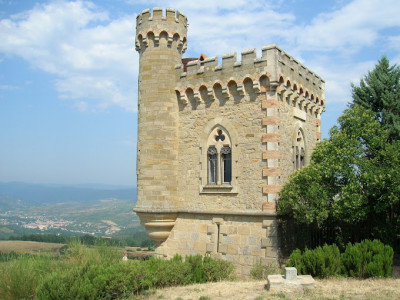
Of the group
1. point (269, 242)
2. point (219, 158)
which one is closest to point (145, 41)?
point (219, 158)

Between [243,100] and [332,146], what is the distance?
12.7 ft

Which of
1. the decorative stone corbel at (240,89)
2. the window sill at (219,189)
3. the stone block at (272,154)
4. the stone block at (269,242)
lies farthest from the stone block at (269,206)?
the decorative stone corbel at (240,89)

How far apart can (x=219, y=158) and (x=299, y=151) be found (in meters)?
3.82

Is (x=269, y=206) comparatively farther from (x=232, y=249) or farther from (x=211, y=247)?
(x=211, y=247)

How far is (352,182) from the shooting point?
1369 centimetres

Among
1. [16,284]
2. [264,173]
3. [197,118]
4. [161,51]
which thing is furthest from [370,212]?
[16,284]

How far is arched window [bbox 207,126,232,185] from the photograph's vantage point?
16172 mm

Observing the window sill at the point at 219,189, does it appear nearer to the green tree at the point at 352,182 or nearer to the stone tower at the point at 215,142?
the stone tower at the point at 215,142

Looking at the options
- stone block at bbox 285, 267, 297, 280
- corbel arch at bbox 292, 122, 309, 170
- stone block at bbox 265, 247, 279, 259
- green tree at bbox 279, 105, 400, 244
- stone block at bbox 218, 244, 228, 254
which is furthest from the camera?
corbel arch at bbox 292, 122, 309, 170

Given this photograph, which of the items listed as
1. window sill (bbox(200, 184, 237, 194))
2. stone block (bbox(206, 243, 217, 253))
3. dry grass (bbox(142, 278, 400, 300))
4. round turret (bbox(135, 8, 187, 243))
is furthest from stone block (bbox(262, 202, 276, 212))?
round turret (bbox(135, 8, 187, 243))

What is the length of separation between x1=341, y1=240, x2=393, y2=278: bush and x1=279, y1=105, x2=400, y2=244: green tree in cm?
147

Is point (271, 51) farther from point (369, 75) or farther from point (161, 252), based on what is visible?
point (161, 252)

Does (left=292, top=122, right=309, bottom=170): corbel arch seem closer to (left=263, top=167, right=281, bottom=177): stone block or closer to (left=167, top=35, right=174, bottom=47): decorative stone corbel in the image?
(left=263, top=167, right=281, bottom=177): stone block

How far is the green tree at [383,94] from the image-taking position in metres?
17.1
